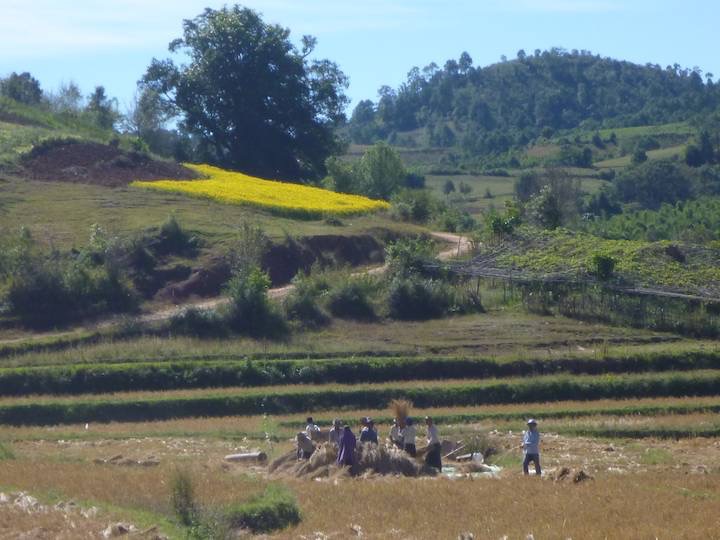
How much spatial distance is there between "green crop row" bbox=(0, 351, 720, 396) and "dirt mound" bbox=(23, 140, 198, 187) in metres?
23.5

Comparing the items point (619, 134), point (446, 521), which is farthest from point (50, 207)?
point (619, 134)

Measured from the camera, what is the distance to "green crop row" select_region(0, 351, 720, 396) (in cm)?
3597

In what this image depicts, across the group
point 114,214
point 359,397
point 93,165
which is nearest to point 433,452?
point 359,397

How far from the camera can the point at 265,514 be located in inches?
752

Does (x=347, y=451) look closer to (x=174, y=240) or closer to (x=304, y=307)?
(x=304, y=307)

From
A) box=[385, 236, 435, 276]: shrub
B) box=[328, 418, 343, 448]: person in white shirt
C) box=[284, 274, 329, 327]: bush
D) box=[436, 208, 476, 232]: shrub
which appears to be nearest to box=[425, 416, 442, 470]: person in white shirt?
box=[328, 418, 343, 448]: person in white shirt

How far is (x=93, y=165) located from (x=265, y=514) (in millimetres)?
44413

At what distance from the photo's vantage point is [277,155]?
75312 mm

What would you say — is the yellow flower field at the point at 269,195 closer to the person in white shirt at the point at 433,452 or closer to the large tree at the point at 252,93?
the large tree at the point at 252,93

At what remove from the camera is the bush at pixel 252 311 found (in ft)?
136

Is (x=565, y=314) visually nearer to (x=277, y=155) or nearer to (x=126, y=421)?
(x=126, y=421)

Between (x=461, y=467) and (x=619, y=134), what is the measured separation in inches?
4890

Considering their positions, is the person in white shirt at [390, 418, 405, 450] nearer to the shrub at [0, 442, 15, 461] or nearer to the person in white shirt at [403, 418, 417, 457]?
the person in white shirt at [403, 418, 417, 457]

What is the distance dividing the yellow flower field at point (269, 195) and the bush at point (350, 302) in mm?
12706
